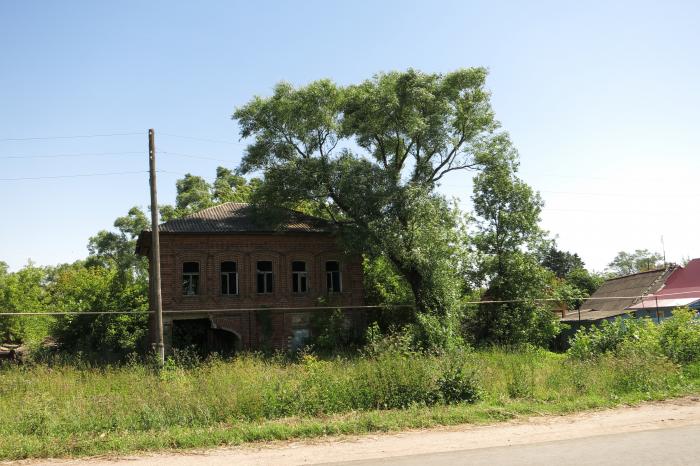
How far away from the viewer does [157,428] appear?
8727 millimetres

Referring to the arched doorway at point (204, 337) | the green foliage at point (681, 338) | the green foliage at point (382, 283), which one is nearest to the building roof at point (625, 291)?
the green foliage at point (382, 283)

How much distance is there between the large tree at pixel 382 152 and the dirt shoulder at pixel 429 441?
17.2 metres

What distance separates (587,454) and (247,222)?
25.9 meters

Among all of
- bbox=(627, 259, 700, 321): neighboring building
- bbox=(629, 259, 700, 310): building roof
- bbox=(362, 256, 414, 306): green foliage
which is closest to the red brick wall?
bbox=(362, 256, 414, 306): green foliage

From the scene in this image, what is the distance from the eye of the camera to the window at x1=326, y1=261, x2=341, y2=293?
3127 cm

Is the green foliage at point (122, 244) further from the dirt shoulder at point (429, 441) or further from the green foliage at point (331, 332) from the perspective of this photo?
the dirt shoulder at point (429, 441)

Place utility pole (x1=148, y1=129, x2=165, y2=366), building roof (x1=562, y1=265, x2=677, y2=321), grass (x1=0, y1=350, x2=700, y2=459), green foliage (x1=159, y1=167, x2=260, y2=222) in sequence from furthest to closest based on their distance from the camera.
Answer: green foliage (x1=159, y1=167, x2=260, y2=222), building roof (x1=562, y1=265, x2=677, y2=321), utility pole (x1=148, y1=129, x2=165, y2=366), grass (x1=0, y1=350, x2=700, y2=459)

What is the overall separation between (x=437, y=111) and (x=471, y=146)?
3.36 metres

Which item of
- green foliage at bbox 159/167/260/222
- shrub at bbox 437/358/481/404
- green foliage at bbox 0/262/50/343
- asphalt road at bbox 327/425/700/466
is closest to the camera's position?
asphalt road at bbox 327/425/700/466

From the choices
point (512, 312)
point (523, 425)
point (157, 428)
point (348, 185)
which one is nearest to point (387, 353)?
point (523, 425)

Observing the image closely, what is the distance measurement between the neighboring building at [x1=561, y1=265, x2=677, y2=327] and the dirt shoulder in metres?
25.5

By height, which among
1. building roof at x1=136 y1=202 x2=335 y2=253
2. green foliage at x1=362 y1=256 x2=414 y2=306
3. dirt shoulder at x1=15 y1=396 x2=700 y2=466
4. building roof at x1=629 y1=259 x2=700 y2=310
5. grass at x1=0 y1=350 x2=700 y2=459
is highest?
building roof at x1=136 y1=202 x2=335 y2=253

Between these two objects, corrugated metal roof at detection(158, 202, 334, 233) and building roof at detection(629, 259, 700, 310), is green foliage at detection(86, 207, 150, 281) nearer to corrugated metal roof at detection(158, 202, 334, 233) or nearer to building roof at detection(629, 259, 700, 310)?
corrugated metal roof at detection(158, 202, 334, 233)

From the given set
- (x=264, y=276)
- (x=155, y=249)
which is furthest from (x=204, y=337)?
(x=155, y=249)
